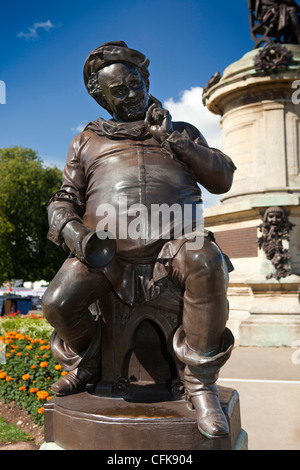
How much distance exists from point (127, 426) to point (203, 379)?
1.35 ft

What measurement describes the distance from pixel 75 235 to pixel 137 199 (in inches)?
15.7

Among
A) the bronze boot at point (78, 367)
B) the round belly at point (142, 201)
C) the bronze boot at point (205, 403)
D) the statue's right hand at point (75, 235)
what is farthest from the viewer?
the bronze boot at point (78, 367)

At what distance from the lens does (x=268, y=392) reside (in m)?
5.08

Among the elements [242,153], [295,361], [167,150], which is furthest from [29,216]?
[167,150]

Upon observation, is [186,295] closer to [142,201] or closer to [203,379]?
[203,379]

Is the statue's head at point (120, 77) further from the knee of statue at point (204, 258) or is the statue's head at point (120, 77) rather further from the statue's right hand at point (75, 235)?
the knee of statue at point (204, 258)

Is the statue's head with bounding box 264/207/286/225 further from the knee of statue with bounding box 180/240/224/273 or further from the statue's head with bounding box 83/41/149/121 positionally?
the knee of statue with bounding box 180/240/224/273

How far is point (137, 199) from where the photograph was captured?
8.14 feet

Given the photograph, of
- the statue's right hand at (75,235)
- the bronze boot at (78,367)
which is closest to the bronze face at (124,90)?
the statue's right hand at (75,235)

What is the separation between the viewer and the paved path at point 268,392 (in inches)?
149

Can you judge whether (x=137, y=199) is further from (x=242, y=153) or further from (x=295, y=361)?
(x=242, y=153)

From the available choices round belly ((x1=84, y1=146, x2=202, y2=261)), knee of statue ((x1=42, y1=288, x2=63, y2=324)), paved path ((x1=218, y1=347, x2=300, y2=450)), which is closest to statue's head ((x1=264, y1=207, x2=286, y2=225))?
paved path ((x1=218, y1=347, x2=300, y2=450))

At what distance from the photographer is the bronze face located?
2.63 metres

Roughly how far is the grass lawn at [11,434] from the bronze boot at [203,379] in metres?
2.07
